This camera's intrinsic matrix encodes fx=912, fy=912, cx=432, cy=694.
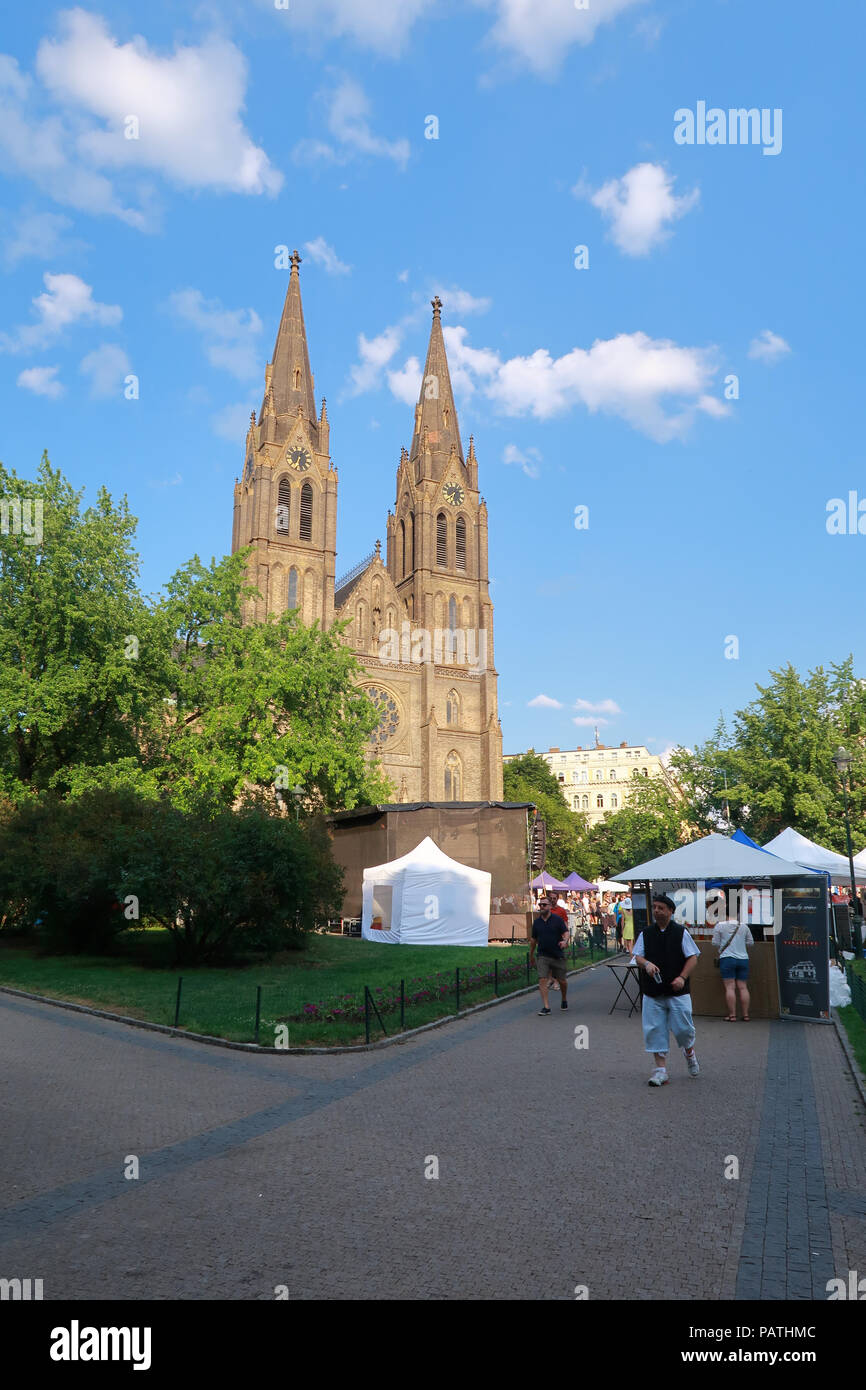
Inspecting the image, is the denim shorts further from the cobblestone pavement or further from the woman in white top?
the cobblestone pavement

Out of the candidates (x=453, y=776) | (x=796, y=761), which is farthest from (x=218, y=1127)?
(x=453, y=776)

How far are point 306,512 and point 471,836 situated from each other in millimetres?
35419

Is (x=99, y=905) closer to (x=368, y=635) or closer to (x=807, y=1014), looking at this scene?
(x=807, y=1014)

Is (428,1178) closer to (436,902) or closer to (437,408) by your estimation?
(436,902)

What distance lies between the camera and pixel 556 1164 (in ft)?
21.0

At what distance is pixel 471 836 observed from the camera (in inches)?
1314

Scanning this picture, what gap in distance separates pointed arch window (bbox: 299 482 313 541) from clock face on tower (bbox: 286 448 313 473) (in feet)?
4.08

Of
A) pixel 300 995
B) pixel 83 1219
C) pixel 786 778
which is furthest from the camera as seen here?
pixel 786 778
